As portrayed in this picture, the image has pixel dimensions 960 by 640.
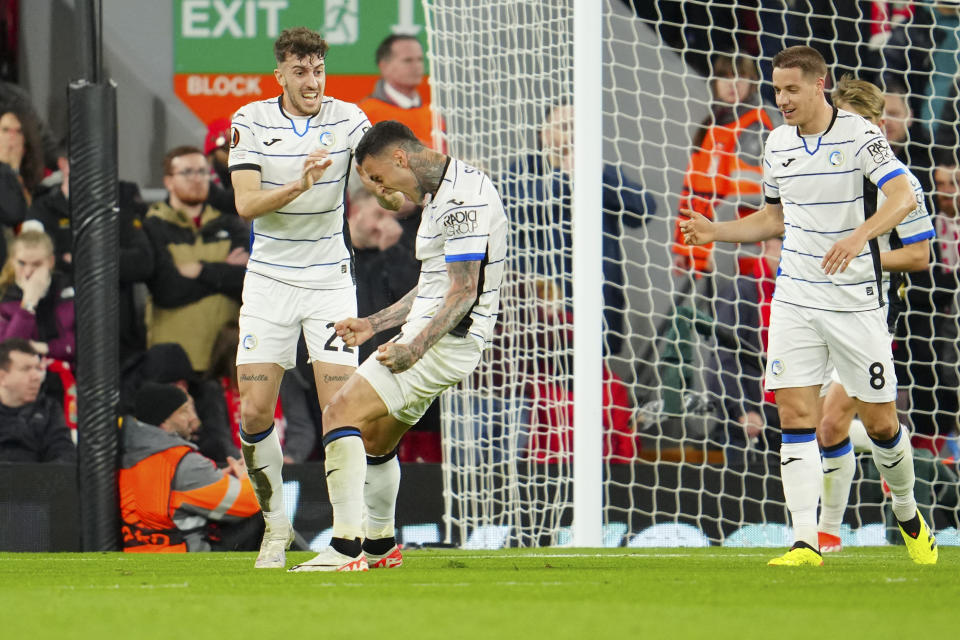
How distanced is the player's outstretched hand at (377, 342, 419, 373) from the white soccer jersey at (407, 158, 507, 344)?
22cm

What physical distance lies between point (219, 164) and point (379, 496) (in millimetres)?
4035

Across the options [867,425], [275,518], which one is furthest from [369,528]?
[867,425]

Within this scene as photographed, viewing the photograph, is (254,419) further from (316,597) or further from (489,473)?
(489,473)

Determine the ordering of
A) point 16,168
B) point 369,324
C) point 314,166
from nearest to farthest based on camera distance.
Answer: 1. point 369,324
2. point 314,166
3. point 16,168

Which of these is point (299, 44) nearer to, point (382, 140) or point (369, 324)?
point (382, 140)

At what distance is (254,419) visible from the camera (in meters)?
5.92

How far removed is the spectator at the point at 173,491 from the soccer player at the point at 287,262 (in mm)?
1820

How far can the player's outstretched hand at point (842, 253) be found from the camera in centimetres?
526

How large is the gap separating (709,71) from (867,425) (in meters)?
4.03

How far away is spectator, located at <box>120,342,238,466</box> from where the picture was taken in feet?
27.2

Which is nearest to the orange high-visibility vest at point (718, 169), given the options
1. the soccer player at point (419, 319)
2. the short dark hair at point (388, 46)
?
the short dark hair at point (388, 46)

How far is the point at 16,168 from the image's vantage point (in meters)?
8.76

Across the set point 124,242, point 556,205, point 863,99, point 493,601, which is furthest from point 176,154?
point 493,601

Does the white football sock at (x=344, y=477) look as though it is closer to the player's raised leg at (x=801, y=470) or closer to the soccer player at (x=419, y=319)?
the soccer player at (x=419, y=319)
